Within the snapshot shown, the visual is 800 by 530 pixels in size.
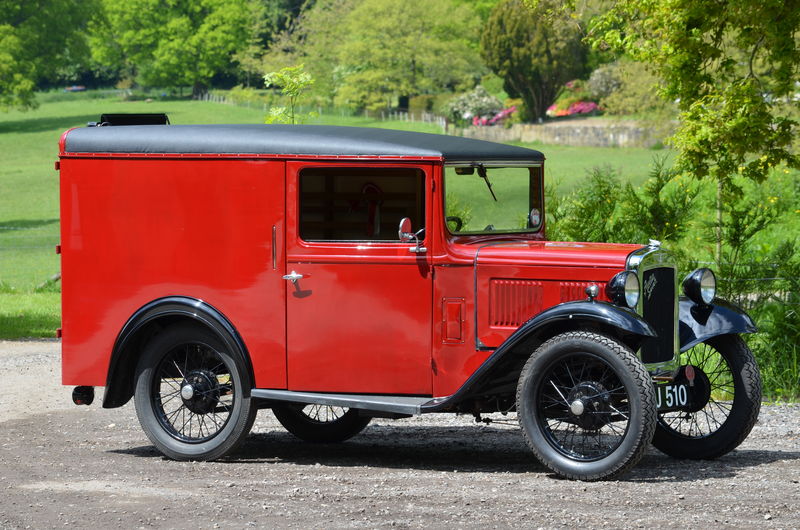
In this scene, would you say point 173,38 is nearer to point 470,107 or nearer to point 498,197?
point 470,107

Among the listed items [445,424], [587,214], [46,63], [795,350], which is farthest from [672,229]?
[46,63]

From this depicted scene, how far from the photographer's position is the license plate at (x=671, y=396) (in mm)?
7402

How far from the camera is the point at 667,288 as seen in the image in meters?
7.58

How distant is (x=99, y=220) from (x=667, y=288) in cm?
379

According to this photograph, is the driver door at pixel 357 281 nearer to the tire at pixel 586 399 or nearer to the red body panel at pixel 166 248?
the red body panel at pixel 166 248

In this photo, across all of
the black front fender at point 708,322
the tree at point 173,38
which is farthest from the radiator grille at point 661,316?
the tree at point 173,38

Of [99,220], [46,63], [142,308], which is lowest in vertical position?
[142,308]

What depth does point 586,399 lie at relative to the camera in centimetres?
694

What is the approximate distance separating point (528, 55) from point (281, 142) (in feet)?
190

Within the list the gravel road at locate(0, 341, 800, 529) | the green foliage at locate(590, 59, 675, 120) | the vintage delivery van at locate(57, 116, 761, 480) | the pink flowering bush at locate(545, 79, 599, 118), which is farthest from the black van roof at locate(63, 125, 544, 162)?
the pink flowering bush at locate(545, 79, 599, 118)

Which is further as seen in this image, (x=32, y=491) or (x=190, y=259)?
(x=190, y=259)

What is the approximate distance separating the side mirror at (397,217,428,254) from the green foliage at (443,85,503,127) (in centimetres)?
5564

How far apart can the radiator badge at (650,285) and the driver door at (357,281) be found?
1332mm

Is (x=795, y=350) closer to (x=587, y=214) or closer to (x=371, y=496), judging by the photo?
(x=587, y=214)
